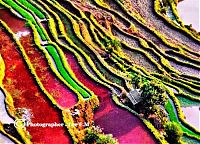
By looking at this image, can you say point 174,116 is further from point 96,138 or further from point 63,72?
point 96,138

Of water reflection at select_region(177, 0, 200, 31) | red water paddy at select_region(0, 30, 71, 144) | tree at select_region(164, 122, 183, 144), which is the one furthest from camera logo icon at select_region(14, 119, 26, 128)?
water reflection at select_region(177, 0, 200, 31)

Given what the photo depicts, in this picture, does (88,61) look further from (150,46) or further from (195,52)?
(195,52)

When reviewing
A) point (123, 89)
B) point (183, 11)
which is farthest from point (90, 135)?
point (183, 11)

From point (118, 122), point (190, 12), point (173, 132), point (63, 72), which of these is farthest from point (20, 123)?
point (190, 12)

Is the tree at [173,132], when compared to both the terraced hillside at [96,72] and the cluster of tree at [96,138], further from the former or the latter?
the cluster of tree at [96,138]

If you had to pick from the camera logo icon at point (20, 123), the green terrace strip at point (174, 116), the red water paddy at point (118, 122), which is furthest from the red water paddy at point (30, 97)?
the green terrace strip at point (174, 116)

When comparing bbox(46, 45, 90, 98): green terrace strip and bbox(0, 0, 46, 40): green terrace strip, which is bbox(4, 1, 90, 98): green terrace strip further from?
bbox(0, 0, 46, 40): green terrace strip
